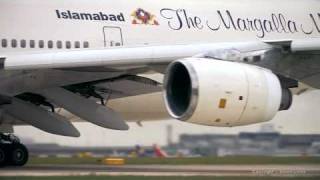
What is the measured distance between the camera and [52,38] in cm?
1664

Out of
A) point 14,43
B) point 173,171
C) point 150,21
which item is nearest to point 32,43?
point 14,43

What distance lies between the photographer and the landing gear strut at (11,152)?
Result: 18.3m

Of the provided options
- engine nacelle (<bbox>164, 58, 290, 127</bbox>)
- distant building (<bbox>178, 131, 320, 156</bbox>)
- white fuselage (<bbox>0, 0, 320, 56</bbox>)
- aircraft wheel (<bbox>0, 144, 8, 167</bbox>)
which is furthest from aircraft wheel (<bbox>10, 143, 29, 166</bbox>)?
engine nacelle (<bbox>164, 58, 290, 127</bbox>)

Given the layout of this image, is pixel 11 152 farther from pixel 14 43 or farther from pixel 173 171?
pixel 173 171

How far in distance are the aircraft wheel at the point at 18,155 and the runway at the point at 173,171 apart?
18cm

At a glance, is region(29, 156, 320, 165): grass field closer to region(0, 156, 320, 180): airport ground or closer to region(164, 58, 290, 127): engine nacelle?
region(0, 156, 320, 180): airport ground

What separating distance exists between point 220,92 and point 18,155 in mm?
7813

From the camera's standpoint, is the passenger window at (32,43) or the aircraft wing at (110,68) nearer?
the aircraft wing at (110,68)

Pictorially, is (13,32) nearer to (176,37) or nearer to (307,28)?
(176,37)

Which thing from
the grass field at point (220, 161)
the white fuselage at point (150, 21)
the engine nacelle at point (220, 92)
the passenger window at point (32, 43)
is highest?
the white fuselage at point (150, 21)

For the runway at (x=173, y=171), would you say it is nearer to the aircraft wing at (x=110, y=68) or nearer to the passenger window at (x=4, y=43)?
the aircraft wing at (x=110, y=68)

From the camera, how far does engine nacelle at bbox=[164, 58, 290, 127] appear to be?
38.0 ft

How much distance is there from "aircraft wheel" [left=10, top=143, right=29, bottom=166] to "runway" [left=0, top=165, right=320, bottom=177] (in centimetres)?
18

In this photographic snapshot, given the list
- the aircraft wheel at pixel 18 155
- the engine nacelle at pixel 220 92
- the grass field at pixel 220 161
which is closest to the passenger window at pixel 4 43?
the aircraft wheel at pixel 18 155
